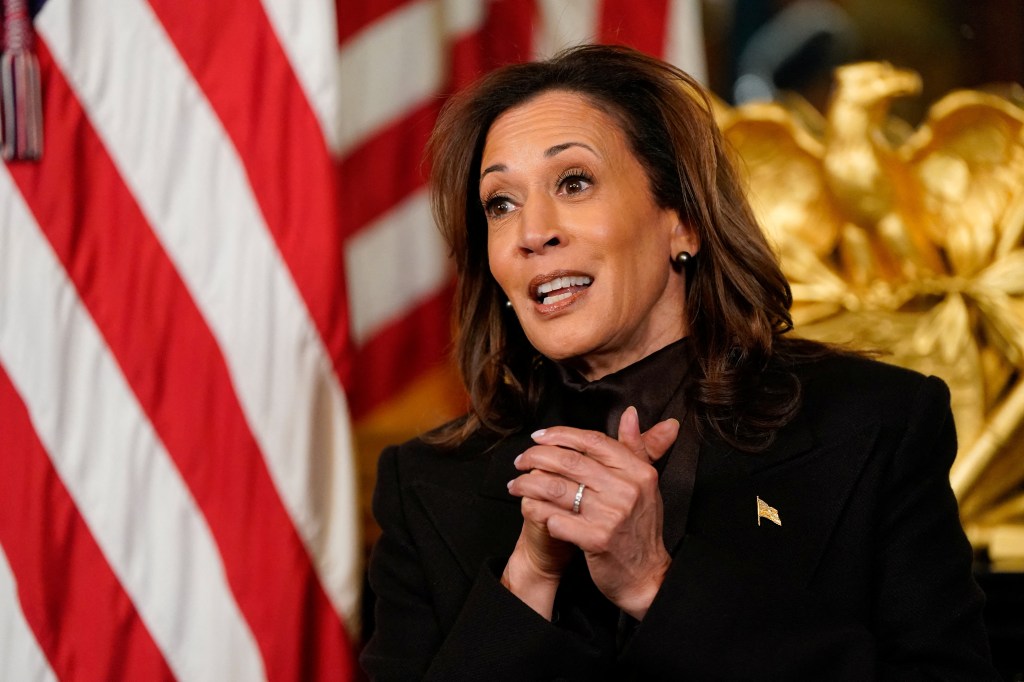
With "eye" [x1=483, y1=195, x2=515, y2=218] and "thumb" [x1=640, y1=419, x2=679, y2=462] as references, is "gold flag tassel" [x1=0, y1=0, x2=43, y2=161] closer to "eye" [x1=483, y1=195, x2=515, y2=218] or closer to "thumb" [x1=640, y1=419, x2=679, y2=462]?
"eye" [x1=483, y1=195, x2=515, y2=218]

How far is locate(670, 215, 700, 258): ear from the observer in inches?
71.9

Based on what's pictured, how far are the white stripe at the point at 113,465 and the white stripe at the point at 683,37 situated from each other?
119 cm

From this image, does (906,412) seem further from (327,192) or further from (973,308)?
(327,192)

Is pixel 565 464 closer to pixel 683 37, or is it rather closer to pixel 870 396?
pixel 870 396

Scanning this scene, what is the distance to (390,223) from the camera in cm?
254

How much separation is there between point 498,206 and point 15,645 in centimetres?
115

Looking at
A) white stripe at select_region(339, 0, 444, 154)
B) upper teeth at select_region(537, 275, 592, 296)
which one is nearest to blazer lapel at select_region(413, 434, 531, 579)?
upper teeth at select_region(537, 275, 592, 296)

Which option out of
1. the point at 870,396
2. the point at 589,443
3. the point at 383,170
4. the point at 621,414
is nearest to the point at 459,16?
the point at 383,170

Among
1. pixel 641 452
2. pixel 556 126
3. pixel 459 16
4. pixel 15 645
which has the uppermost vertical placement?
pixel 459 16

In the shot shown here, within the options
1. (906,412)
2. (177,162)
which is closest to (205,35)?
(177,162)

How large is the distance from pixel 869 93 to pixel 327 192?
1088 millimetres

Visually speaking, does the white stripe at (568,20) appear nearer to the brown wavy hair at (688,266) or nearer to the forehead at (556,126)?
the brown wavy hair at (688,266)

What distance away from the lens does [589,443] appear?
1411 mm

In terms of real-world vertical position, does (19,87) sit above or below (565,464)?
above
